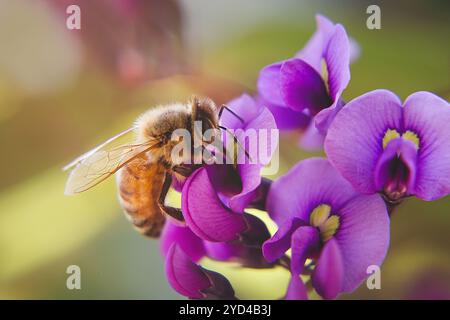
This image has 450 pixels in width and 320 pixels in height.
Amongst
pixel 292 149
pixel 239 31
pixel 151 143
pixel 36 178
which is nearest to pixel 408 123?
pixel 151 143

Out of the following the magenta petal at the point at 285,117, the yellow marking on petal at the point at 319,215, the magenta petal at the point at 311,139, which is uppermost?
the magenta petal at the point at 285,117

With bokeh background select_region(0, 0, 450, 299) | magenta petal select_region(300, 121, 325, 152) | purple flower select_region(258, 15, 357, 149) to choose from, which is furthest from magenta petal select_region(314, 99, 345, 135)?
bokeh background select_region(0, 0, 450, 299)

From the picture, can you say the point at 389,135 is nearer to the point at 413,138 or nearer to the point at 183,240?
the point at 413,138

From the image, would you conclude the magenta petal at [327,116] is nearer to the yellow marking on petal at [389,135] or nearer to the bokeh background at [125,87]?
the yellow marking on petal at [389,135]

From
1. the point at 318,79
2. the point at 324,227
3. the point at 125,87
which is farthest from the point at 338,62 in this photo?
the point at 125,87

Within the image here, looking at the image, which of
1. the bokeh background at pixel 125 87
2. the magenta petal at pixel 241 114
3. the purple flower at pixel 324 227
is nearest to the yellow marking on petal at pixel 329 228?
the purple flower at pixel 324 227
